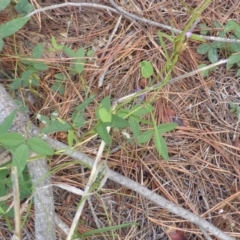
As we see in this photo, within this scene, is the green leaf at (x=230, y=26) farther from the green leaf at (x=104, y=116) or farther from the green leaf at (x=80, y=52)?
the green leaf at (x=104, y=116)

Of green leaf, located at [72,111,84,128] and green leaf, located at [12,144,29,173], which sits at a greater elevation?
green leaf, located at [12,144,29,173]

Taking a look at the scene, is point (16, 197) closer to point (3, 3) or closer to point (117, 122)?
point (117, 122)

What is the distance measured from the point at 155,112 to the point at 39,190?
0.56 metres

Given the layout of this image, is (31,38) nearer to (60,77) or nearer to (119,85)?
(60,77)

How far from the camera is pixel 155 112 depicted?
1599mm

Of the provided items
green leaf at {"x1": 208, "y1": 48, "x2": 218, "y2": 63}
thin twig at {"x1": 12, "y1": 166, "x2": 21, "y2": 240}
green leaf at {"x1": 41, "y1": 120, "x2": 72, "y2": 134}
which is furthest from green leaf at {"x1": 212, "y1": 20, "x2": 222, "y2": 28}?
thin twig at {"x1": 12, "y1": 166, "x2": 21, "y2": 240}

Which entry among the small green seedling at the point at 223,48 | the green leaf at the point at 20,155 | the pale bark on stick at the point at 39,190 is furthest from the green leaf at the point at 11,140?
the small green seedling at the point at 223,48

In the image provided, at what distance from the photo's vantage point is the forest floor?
1527mm

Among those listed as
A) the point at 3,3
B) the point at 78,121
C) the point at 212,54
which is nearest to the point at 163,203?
the point at 78,121

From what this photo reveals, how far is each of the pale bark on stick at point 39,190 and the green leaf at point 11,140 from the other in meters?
0.15

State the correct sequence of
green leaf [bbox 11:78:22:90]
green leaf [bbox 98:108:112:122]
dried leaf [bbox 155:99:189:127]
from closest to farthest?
green leaf [bbox 98:108:112:122]
green leaf [bbox 11:78:22:90]
dried leaf [bbox 155:99:189:127]

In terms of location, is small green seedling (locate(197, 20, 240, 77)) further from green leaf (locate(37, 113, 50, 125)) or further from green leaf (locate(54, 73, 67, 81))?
green leaf (locate(37, 113, 50, 125))

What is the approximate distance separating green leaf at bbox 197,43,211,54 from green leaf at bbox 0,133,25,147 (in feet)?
2.74

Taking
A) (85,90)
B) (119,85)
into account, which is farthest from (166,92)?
(85,90)
